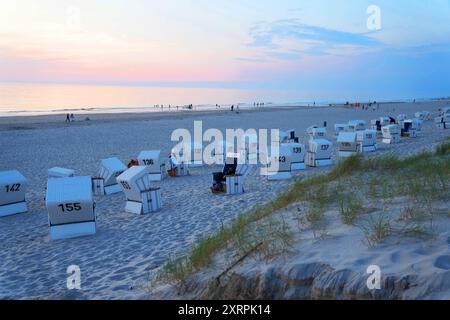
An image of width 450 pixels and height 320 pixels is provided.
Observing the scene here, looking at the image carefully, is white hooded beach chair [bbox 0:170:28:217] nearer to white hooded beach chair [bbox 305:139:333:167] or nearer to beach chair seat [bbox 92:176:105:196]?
beach chair seat [bbox 92:176:105:196]

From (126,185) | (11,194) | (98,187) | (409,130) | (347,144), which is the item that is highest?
(409,130)

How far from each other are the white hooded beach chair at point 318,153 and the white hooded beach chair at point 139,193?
7.27 meters

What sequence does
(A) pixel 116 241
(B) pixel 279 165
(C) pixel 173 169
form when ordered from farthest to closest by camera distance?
(C) pixel 173 169
(B) pixel 279 165
(A) pixel 116 241

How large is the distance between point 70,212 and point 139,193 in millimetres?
1839

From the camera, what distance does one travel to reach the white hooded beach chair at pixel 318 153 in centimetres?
1547

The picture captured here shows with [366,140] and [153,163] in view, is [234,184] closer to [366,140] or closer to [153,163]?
[153,163]

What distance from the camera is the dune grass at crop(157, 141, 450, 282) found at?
495 centimetres

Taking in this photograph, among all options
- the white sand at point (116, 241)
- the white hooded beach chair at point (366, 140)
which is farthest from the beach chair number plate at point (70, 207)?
the white hooded beach chair at point (366, 140)

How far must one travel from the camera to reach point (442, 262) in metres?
3.79

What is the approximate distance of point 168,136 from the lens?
30688 mm

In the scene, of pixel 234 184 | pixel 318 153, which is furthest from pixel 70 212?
pixel 318 153

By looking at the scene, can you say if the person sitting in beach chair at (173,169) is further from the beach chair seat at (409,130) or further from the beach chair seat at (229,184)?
the beach chair seat at (409,130)
